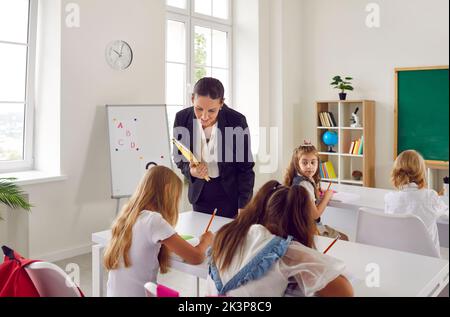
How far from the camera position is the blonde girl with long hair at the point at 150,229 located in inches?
52.5

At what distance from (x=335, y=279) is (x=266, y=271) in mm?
138

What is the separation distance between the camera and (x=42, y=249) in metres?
3.35

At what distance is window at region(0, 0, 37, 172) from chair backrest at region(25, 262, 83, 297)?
267 cm

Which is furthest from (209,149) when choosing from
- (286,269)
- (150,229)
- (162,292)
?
(162,292)

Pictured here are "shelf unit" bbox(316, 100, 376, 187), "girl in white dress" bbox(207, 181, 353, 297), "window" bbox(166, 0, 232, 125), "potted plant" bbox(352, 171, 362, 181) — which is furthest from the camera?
"potted plant" bbox(352, 171, 362, 181)

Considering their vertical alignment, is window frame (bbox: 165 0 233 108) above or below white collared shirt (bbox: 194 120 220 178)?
above

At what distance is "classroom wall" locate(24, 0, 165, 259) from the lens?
3381mm

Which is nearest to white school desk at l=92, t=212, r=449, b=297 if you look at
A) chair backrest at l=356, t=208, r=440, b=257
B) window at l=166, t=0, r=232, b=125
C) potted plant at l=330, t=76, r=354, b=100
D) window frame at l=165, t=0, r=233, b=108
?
chair backrest at l=356, t=208, r=440, b=257

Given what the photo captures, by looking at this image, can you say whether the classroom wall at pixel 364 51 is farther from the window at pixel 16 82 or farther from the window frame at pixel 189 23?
the window at pixel 16 82

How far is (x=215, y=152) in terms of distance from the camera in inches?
59.1

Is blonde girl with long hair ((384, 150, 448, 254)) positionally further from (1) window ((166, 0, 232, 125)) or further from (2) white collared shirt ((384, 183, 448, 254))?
(1) window ((166, 0, 232, 125))

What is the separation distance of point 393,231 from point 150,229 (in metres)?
1.06
